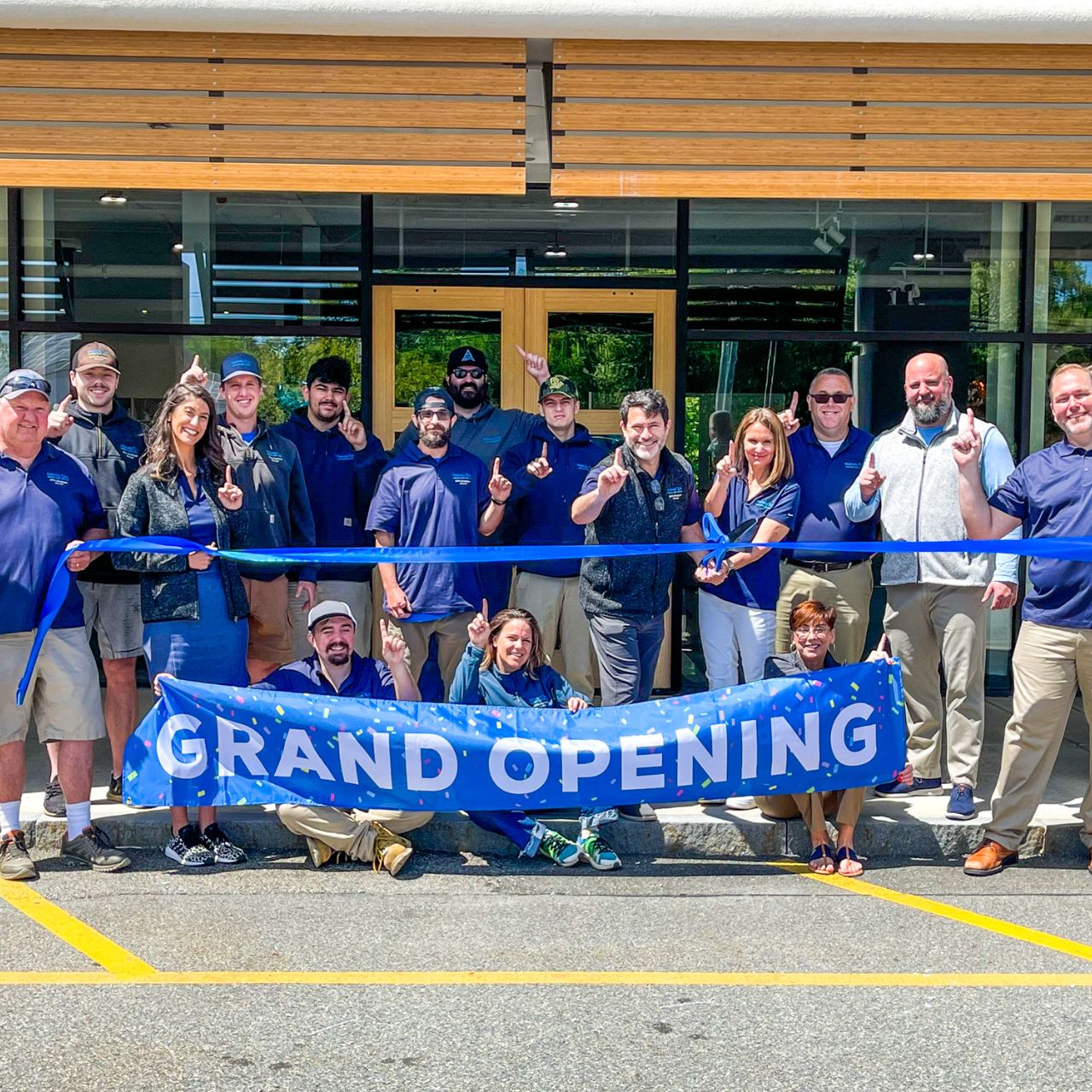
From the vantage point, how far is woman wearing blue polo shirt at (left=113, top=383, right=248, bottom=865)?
602 cm

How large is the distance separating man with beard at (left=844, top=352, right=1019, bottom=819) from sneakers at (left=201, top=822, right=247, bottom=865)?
3070 mm

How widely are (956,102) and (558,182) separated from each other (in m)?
2.25

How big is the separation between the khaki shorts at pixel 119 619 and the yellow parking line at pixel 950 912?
10.4 feet

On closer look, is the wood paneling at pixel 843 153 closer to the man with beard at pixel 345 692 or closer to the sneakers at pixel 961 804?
the man with beard at pixel 345 692

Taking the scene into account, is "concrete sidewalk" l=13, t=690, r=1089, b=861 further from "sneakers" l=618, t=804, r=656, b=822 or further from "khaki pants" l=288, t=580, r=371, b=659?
"khaki pants" l=288, t=580, r=371, b=659

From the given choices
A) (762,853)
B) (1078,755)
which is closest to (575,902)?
(762,853)

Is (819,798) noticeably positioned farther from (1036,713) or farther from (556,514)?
(556,514)

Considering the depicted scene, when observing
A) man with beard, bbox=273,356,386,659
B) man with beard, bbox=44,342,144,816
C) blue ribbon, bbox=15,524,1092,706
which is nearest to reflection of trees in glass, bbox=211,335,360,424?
man with beard, bbox=273,356,386,659

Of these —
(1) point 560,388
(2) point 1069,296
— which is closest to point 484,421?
(1) point 560,388

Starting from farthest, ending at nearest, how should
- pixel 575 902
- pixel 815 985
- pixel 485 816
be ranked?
pixel 485 816 < pixel 575 902 < pixel 815 985

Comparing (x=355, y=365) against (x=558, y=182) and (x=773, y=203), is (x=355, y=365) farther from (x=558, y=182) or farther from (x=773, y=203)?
(x=773, y=203)

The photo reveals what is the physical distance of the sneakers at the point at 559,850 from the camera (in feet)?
19.9

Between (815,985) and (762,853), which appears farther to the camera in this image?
(762,853)

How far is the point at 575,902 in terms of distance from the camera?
5.61 meters
